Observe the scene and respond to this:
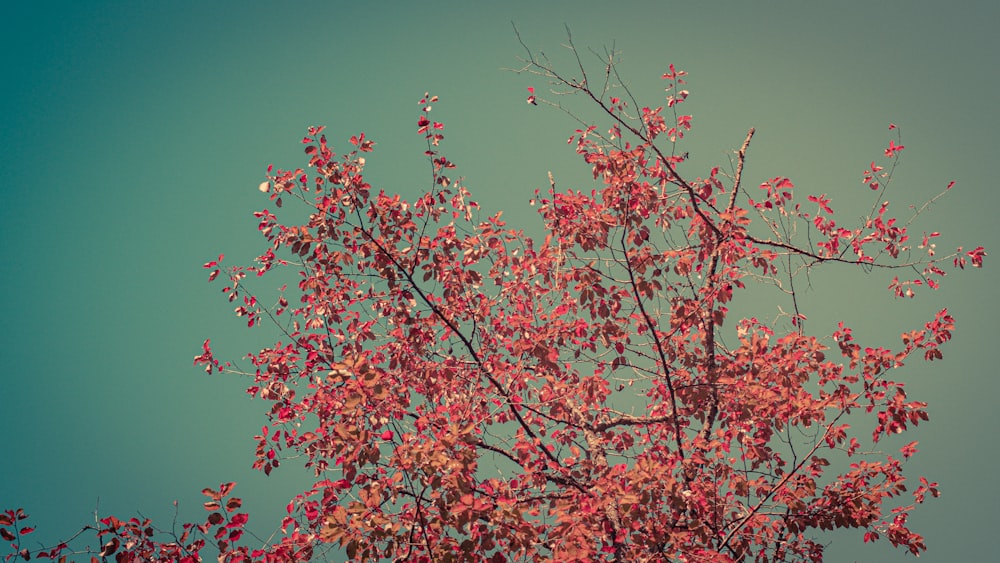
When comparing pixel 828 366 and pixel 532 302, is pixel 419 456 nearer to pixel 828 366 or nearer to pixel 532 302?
pixel 532 302

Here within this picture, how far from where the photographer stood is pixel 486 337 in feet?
27.6

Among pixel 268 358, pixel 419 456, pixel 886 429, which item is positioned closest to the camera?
pixel 419 456

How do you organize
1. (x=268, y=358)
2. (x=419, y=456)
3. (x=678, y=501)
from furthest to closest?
(x=268, y=358)
(x=678, y=501)
(x=419, y=456)

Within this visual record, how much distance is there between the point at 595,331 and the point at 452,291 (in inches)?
65.8

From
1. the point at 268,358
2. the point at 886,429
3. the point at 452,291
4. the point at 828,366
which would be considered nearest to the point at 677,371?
the point at 828,366

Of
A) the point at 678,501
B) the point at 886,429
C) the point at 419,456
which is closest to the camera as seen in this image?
the point at 419,456

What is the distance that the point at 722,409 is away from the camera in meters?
8.55

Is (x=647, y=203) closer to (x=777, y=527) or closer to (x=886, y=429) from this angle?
(x=886, y=429)

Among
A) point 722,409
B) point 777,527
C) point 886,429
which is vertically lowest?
point 777,527

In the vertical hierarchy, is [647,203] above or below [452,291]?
above

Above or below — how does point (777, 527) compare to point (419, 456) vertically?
above

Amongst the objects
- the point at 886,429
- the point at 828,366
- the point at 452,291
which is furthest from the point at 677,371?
the point at 452,291

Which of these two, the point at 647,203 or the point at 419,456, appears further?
the point at 647,203

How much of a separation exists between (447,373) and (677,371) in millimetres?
2723
